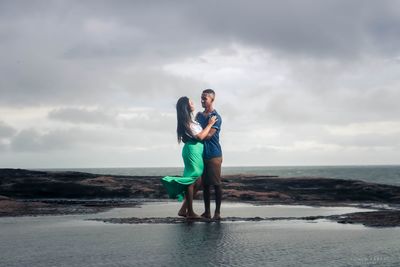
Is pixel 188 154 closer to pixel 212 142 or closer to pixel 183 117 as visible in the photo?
pixel 212 142

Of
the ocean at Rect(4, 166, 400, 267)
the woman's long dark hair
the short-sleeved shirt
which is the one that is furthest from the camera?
the short-sleeved shirt

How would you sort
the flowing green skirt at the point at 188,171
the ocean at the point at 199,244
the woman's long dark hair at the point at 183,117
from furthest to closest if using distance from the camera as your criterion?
the woman's long dark hair at the point at 183,117, the flowing green skirt at the point at 188,171, the ocean at the point at 199,244

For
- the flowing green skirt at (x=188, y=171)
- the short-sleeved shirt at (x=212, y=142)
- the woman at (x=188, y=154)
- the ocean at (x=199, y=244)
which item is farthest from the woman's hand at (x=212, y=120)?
the ocean at (x=199, y=244)

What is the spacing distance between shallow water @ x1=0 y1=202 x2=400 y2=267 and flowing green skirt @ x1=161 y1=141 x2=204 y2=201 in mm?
1058

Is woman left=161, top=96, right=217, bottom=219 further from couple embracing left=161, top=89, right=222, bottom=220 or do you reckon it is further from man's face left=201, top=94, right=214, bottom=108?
man's face left=201, top=94, right=214, bottom=108

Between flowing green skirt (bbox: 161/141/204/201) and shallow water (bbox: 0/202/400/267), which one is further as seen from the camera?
flowing green skirt (bbox: 161/141/204/201)

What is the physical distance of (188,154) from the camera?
10625mm

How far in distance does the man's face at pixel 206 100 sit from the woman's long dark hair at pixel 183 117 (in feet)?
1.14

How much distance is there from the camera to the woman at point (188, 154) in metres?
10.5

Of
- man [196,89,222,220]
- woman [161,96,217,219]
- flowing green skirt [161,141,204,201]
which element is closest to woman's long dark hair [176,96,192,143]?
woman [161,96,217,219]

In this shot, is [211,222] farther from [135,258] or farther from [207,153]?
[135,258]

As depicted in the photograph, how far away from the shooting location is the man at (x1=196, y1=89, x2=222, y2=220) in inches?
424

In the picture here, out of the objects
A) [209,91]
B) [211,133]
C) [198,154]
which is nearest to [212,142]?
[211,133]

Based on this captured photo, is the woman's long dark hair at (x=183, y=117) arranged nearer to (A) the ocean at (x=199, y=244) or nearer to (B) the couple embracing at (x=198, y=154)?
(B) the couple embracing at (x=198, y=154)
